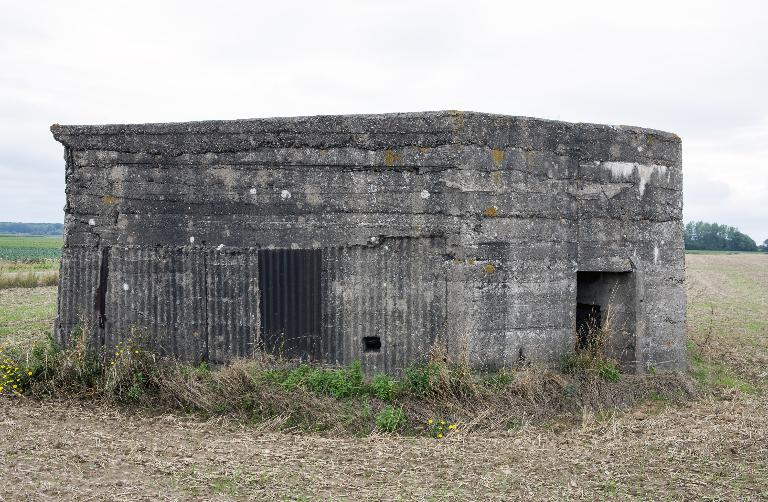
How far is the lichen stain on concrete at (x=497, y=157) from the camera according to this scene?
761 centimetres

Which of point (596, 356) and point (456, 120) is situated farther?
point (596, 356)

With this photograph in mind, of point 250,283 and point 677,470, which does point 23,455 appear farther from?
point 677,470

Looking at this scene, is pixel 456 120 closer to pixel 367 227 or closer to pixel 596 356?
pixel 367 227

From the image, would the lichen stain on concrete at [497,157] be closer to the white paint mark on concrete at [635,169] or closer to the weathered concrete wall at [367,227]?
the weathered concrete wall at [367,227]

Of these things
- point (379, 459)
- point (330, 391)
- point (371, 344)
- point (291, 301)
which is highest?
point (291, 301)

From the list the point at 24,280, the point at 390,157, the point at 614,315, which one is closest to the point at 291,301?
the point at 390,157

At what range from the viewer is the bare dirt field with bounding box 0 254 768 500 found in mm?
5082

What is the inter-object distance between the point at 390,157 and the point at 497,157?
3.81 feet

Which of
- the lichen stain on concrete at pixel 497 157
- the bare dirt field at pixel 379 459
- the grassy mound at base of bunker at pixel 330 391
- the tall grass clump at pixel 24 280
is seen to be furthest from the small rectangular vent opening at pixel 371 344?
the tall grass clump at pixel 24 280

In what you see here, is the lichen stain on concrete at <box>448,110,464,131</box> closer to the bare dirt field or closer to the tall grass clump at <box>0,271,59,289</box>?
the bare dirt field

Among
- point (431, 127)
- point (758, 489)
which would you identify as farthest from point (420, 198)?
point (758, 489)

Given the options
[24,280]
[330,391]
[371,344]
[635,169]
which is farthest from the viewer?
[24,280]

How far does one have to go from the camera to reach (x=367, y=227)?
25.1 feet

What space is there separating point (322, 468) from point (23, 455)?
243cm
